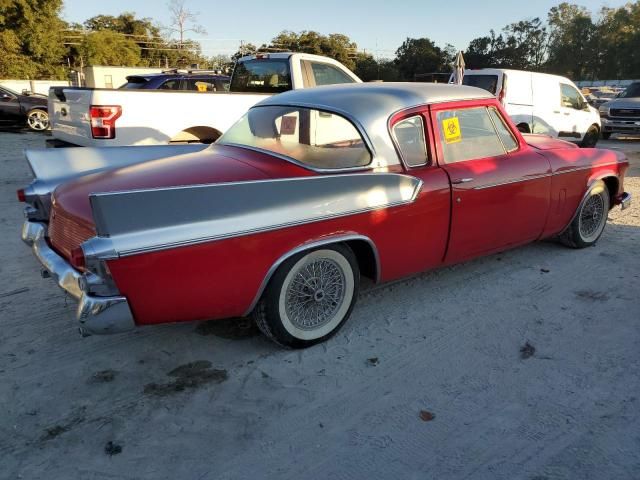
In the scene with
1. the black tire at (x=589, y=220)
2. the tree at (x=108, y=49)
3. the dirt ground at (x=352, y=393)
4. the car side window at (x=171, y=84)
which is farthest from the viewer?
the tree at (x=108, y=49)

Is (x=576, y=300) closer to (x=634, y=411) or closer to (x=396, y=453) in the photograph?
(x=634, y=411)

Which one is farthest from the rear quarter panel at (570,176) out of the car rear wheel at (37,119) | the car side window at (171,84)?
the car rear wheel at (37,119)

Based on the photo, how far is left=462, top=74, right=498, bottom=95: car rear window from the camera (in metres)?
10.2

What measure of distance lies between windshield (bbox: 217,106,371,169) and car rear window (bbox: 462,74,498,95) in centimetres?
728

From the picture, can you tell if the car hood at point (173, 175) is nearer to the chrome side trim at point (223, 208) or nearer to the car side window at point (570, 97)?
the chrome side trim at point (223, 208)

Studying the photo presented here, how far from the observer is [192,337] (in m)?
3.40

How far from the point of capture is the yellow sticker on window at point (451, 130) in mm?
3830

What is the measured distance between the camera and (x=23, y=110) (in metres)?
15.4

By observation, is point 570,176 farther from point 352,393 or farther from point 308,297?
point 352,393

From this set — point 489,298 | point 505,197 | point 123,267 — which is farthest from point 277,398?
point 505,197

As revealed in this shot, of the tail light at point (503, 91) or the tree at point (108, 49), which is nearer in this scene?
the tail light at point (503, 91)

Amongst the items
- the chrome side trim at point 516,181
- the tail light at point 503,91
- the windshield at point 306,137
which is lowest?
the chrome side trim at point 516,181

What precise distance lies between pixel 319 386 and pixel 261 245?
0.86 meters

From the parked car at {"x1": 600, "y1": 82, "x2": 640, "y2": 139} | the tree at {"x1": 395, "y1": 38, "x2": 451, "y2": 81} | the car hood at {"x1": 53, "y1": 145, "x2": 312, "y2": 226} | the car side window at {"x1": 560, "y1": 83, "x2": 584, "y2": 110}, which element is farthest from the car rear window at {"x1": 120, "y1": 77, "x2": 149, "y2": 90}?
the tree at {"x1": 395, "y1": 38, "x2": 451, "y2": 81}
